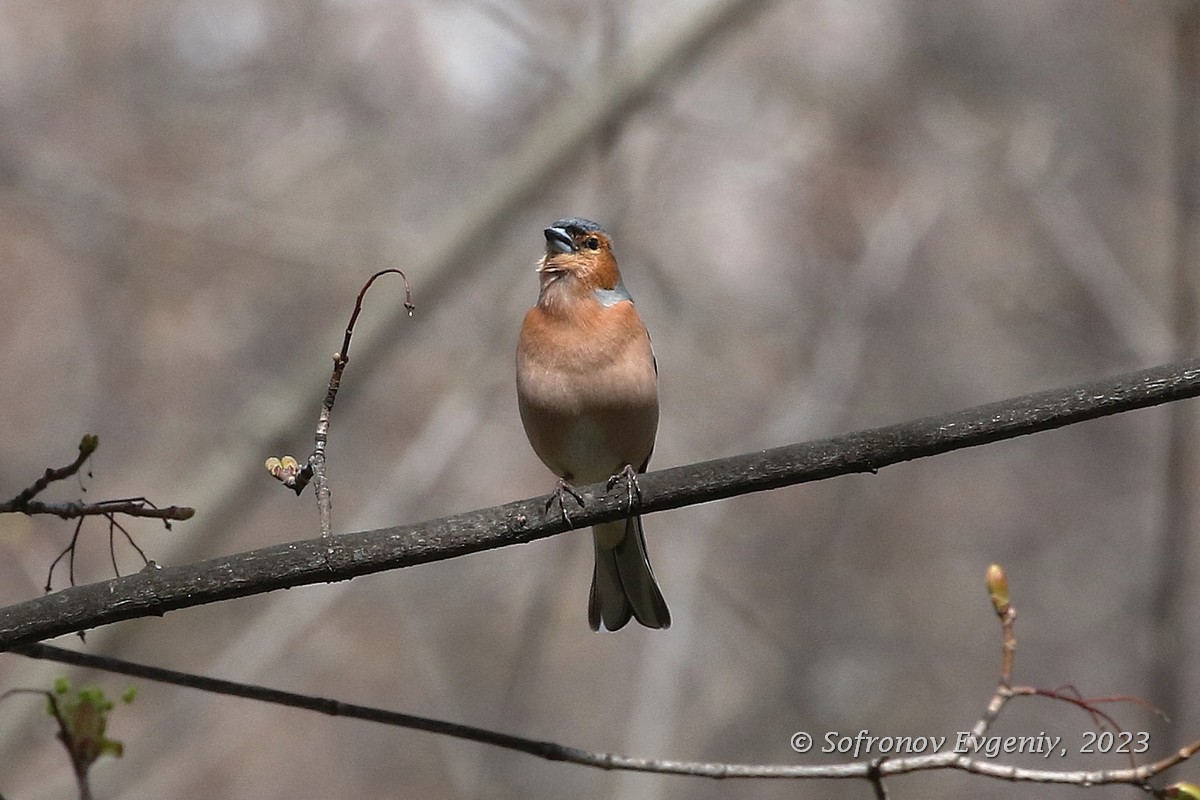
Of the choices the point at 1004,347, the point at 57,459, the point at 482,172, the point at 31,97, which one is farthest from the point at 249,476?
the point at 1004,347

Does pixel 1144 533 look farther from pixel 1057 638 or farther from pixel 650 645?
pixel 650 645

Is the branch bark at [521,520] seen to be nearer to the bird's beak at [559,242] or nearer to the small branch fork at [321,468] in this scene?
the small branch fork at [321,468]

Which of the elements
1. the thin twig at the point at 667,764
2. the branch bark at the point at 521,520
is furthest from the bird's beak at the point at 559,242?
the thin twig at the point at 667,764

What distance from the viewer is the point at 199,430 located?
1097 cm

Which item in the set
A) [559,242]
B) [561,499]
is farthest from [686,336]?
[561,499]

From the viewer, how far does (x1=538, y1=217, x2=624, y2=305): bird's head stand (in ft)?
19.3

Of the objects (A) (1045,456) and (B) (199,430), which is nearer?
(B) (199,430)

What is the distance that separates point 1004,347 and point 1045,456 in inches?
65.0

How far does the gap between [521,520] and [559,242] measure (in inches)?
120

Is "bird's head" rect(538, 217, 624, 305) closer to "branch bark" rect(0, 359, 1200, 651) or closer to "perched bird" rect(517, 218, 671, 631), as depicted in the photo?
"perched bird" rect(517, 218, 671, 631)

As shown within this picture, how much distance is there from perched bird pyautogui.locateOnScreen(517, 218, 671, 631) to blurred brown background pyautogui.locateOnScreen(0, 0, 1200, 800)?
352 cm

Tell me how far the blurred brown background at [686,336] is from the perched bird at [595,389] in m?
3.52

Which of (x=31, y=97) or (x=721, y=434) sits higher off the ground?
(x=31, y=97)

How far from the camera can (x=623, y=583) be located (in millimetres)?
6094
